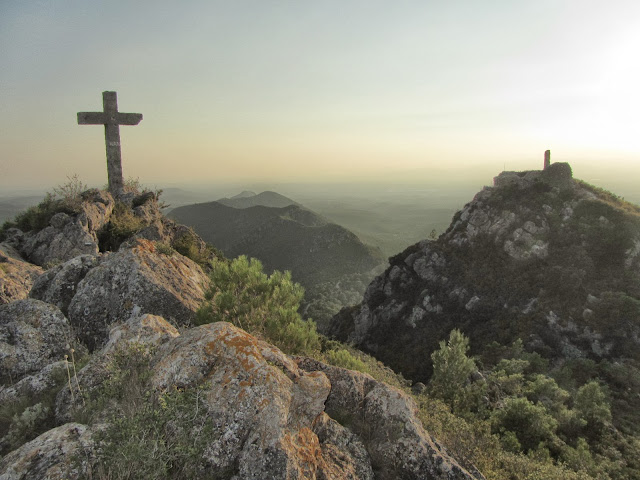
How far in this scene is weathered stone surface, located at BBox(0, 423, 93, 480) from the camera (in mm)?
3143

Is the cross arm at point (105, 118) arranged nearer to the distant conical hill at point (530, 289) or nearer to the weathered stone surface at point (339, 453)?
the weathered stone surface at point (339, 453)

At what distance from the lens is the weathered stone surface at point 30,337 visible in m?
5.77

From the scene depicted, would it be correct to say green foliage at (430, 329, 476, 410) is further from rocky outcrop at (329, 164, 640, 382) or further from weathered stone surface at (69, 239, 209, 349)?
rocky outcrop at (329, 164, 640, 382)

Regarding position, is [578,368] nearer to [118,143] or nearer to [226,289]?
[226,289]

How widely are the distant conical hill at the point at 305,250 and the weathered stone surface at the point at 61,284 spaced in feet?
283

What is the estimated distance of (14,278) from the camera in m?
9.10

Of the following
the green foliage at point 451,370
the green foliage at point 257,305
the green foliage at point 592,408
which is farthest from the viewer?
the green foliage at point 592,408

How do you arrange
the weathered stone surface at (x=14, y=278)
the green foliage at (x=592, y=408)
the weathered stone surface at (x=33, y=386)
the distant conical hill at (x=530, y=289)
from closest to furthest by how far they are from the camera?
the weathered stone surface at (x=33, y=386)
the weathered stone surface at (x=14, y=278)
the green foliage at (x=592, y=408)
the distant conical hill at (x=530, y=289)

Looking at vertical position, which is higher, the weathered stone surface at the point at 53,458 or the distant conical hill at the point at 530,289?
the weathered stone surface at the point at 53,458

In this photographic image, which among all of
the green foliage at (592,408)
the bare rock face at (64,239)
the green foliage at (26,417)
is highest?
the bare rock face at (64,239)

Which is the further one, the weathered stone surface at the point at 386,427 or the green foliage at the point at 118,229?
the green foliage at the point at 118,229

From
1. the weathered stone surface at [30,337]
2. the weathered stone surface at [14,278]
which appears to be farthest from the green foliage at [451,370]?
the weathered stone surface at [14,278]

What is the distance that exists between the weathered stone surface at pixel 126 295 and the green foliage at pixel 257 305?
3.06 feet

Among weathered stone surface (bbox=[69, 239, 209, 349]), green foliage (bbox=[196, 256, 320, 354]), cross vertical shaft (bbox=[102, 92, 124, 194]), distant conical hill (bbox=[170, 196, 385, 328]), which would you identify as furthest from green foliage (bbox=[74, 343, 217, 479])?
distant conical hill (bbox=[170, 196, 385, 328])
